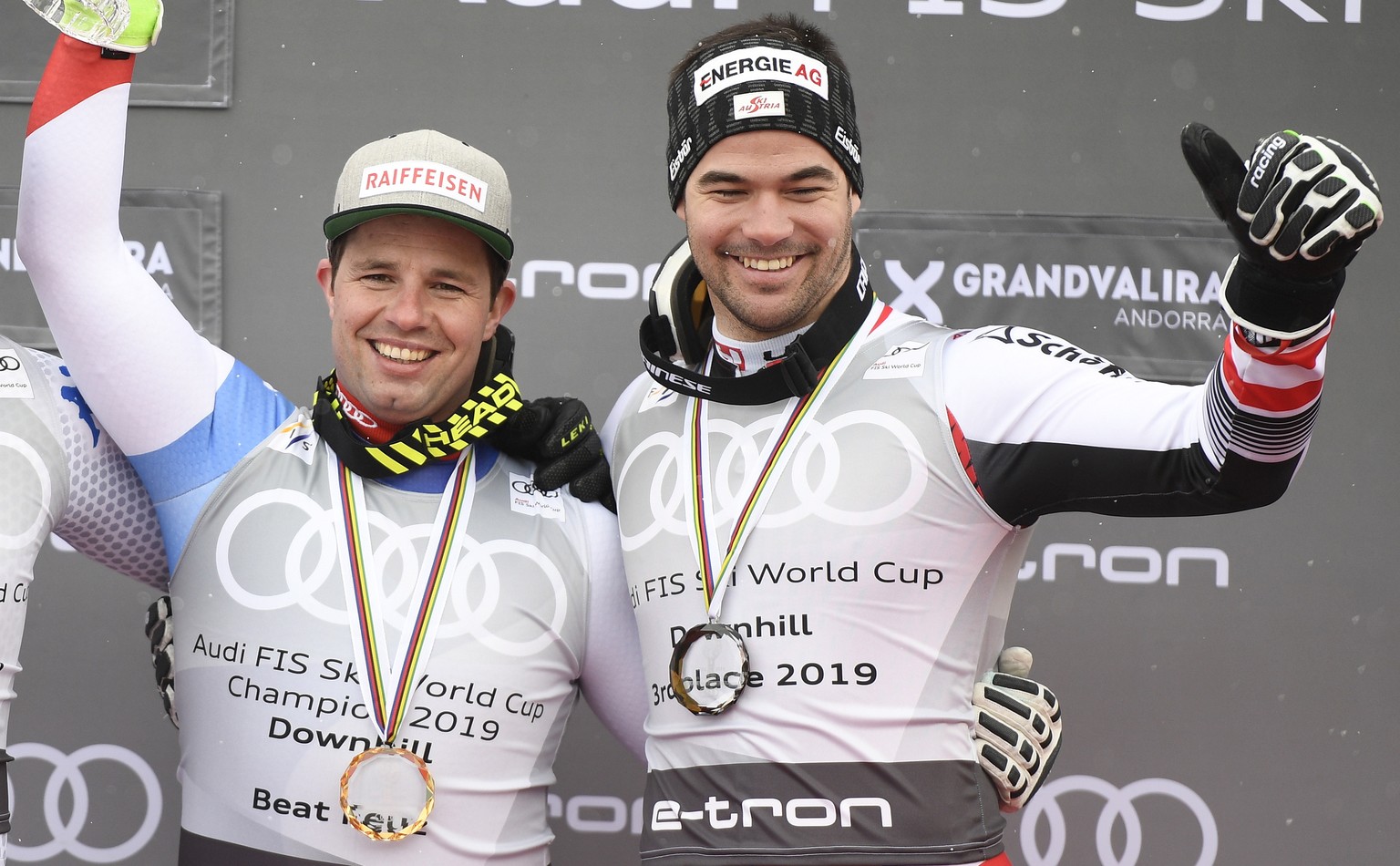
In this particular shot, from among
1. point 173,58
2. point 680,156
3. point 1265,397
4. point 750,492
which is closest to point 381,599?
point 750,492

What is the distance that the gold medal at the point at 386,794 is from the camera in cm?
175

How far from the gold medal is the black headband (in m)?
0.90

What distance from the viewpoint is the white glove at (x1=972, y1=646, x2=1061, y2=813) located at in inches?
68.5

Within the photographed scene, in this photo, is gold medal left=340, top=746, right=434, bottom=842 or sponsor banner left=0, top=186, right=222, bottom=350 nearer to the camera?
gold medal left=340, top=746, right=434, bottom=842

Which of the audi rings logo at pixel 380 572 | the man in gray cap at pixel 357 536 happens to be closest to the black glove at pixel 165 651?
the man in gray cap at pixel 357 536

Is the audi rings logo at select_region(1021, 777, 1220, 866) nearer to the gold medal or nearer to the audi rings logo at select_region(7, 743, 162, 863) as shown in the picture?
the gold medal

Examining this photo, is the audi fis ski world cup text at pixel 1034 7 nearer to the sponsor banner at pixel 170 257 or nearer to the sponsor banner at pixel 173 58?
the sponsor banner at pixel 173 58

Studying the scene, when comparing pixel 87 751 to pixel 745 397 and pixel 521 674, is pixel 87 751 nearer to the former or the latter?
pixel 521 674

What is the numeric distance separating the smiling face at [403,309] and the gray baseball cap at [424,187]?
0.04m

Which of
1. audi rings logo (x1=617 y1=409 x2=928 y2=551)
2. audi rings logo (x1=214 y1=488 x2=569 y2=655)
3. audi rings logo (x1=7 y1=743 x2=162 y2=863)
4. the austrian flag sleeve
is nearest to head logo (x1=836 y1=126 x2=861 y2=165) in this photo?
audi rings logo (x1=617 y1=409 x2=928 y2=551)

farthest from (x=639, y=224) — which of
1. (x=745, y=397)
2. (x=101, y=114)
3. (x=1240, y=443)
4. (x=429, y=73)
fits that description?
(x=1240, y=443)

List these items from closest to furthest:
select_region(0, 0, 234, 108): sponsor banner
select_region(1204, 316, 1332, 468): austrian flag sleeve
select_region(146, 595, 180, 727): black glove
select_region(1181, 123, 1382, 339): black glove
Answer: select_region(1181, 123, 1382, 339): black glove → select_region(1204, 316, 1332, 468): austrian flag sleeve → select_region(146, 595, 180, 727): black glove → select_region(0, 0, 234, 108): sponsor banner

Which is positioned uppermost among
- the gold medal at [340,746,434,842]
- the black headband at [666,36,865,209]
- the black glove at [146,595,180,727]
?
the black headband at [666,36,865,209]

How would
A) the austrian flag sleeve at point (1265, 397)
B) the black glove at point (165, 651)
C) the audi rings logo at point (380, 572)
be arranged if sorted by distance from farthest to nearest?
1. the black glove at point (165, 651)
2. the audi rings logo at point (380, 572)
3. the austrian flag sleeve at point (1265, 397)
